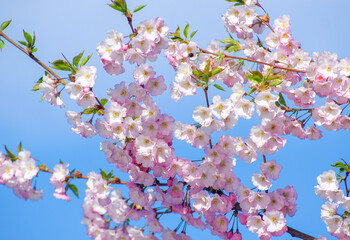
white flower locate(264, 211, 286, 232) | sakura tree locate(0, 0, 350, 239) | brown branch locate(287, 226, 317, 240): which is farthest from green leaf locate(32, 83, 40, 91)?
brown branch locate(287, 226, 317, 240)

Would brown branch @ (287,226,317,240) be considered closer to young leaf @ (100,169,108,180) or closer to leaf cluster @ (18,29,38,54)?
young leaf @ (100,169,108,180)

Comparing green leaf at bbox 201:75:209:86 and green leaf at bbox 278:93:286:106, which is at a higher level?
green leaf at bbox 278:93:286:106

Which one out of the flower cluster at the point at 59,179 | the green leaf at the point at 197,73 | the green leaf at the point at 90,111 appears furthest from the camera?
the green leaf at the point at 90,111

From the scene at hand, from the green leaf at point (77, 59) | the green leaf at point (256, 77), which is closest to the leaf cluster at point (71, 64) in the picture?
the green leaf at point (77, 59)

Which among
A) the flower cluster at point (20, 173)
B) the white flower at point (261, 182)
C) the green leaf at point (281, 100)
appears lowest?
the flower cluster at point (20, 173)

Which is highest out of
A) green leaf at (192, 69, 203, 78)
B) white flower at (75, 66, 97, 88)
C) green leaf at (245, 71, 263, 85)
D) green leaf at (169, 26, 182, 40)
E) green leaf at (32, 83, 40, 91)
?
green leaf at (169, 26, 182, 40)

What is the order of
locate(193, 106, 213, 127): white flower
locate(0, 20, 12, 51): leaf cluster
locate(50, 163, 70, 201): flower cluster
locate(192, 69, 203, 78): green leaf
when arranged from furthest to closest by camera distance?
locate(0, 20, 12, 51): leaf cluster → locate(50, 163, 70, 201): flower cluster → locate(192, 69, 203, 78): green leaf → locate(193, 106, 213, 127): white flower

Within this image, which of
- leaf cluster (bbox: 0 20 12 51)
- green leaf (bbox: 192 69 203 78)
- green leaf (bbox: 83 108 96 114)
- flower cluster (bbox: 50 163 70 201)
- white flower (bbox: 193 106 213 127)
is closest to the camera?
white flower (bbox: 193 106 213 127)

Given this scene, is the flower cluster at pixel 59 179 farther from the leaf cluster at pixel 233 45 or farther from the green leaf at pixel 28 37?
the leaf cluster at pixel 233 45

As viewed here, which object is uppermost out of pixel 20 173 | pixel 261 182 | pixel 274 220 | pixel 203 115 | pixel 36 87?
pixel 36 87

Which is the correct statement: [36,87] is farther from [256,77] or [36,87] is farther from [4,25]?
[256,77]

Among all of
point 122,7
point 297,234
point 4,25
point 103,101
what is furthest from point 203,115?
point 4,25

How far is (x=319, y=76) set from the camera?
3.65 m

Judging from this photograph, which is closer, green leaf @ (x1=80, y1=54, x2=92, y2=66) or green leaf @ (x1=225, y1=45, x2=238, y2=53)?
green leaf @ (x1=80, y1=54, x2=92, y2=66)
